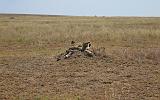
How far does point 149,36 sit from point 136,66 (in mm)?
12552

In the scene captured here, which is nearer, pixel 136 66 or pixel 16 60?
pixel 136 66

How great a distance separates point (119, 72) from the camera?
1270 cm

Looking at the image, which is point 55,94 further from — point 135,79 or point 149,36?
point 149,36

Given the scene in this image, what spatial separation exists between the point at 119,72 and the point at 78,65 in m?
1.87

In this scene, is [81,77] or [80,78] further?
[81,77]

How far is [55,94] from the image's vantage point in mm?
9656

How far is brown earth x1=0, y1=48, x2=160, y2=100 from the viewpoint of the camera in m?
9.65

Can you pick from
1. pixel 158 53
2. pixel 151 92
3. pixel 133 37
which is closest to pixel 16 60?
pixel 158 53

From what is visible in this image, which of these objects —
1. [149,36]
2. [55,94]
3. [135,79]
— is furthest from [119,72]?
[149,36]

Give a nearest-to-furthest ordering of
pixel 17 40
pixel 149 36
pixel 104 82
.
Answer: pixel 104 82, pixel 17 40, pixel 149 36

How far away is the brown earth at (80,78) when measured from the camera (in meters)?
9.65

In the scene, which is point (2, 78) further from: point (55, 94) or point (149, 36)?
point (149, 36)

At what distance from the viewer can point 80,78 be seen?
11750 mm

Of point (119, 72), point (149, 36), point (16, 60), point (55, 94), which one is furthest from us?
point (149, 36)
